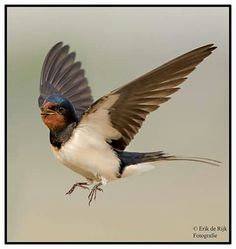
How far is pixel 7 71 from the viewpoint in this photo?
2516mm

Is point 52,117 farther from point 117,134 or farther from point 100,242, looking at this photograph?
point 100,242

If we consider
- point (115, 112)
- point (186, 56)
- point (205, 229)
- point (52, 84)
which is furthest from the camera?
point (52, 84)

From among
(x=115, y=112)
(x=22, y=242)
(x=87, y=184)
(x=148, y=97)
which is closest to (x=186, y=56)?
(x=148, y=97)

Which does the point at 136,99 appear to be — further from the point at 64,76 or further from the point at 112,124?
the point at 64,76

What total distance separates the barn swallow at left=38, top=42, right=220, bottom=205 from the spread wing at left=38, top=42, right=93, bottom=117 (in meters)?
0.46

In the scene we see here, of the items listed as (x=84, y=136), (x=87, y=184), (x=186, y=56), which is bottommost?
(x=87, y=184)

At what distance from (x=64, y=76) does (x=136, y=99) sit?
0.77 m

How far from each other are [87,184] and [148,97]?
0.47 m

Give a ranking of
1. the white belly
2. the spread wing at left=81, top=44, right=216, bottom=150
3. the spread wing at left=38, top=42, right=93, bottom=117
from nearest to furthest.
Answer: the spread wing at left=81, top=44, right=216, bottom=150 → the white belly → the spread wing at left=38, top=42, right=93, bottom=117

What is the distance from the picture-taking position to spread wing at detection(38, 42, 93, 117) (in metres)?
2.64

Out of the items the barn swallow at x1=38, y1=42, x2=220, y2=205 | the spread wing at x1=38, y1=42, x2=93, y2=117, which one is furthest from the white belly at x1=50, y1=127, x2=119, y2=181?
the spread wing at x1=38, y1=42, x2=93, y2=117

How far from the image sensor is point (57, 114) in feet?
7.00

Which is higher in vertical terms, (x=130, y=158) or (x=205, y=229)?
(x=130, y=158)

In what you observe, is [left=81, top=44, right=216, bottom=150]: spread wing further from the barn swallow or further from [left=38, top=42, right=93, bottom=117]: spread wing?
[left=38, top=42, right=93, bottom=117]: spread wing
